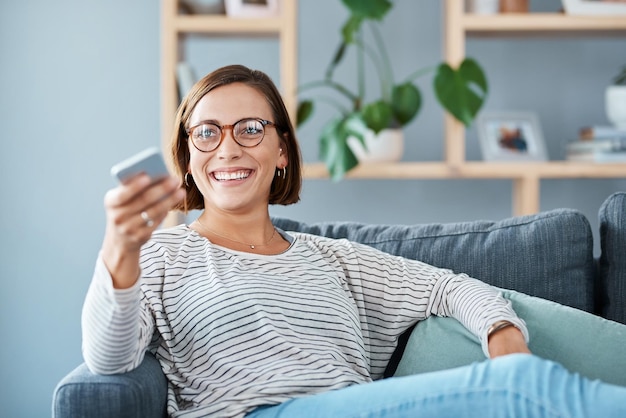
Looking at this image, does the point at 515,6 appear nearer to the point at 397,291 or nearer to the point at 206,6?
the point at 206,6

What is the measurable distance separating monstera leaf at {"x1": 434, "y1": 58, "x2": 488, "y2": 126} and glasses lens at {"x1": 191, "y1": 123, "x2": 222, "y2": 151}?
129cm

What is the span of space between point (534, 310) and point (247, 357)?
0.59 meters

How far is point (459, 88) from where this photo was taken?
2881mm

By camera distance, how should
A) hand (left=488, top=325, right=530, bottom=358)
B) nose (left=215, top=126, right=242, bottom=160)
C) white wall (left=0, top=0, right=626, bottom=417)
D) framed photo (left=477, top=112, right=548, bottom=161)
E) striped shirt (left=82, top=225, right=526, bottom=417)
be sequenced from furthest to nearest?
white wall (left=0, top=0, right=626, bottom=417), framed photo (left=477, top=112, right=548, bottom=161), nose (left=215, top=126, right=242, bottom=160), hand (left=488, top=325, right=530, bottom=358), striped shirt (left=82, top=225, right=526, bottom=417)

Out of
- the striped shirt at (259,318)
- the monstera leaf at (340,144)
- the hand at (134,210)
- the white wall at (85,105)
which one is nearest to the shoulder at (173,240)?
the striped shirt at (259,318)

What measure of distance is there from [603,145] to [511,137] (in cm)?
31

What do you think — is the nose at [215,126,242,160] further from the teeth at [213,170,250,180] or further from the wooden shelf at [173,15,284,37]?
the wooden shelf at [173,15,284,37]

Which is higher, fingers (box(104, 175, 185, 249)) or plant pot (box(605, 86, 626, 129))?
plant pot (box(605, 86, 626, 129))

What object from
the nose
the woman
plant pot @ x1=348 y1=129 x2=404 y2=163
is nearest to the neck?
the woman

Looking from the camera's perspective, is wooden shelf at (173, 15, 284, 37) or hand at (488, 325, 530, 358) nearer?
hand at (488, 325, 530, 358)

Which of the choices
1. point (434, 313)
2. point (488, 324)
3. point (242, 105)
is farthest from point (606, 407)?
point (242, 105)

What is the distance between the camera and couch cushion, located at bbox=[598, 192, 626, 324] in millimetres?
1894

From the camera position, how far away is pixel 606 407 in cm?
126

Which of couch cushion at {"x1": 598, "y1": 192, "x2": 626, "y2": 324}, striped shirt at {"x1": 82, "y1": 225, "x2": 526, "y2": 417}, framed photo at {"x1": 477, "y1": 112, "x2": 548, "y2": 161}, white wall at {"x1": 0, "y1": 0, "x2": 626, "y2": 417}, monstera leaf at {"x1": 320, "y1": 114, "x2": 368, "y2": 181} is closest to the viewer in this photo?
striped shirt at {"x1": 82, "y1": 225, "x2": 526, "y2": 417}
